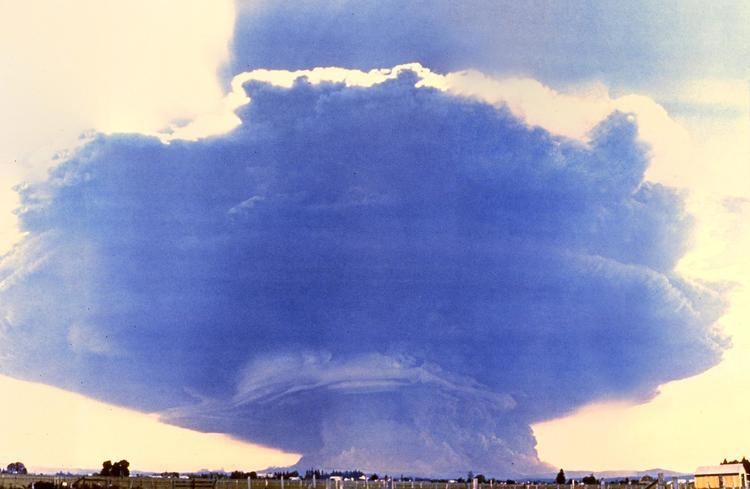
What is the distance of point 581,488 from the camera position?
2940 inches

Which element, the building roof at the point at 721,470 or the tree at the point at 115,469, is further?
the tree at the point at 115,469

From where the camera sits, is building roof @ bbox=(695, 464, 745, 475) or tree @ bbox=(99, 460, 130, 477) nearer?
building roof @ bbox=(695, 464, 745, 475)

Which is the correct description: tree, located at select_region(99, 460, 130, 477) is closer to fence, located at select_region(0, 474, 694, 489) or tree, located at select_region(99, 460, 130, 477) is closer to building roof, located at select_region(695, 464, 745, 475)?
fence, located at select_region(0, 474, 694, 489)

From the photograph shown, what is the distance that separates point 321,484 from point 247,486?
14.8ft

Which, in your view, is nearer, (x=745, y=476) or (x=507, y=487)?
(x=745, y=476)

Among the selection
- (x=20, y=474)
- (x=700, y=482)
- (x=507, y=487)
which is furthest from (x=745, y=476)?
(x=20, y=474)

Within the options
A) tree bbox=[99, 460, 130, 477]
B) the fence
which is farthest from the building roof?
tree bbox=[99, 460, 130, 477]

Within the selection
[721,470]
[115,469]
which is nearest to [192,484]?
[115,469]

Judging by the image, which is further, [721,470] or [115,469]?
[115,469]

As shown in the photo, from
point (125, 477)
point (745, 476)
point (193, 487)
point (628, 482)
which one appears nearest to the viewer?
point (745, 476)

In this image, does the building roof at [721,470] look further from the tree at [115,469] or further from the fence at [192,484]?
the tree at [115,469]

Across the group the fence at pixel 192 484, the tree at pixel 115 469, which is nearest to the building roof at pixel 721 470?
the fence at pixel 192 484

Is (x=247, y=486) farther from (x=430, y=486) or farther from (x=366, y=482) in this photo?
(x=430, y=486)

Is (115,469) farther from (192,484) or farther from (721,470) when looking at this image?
(721,470)
